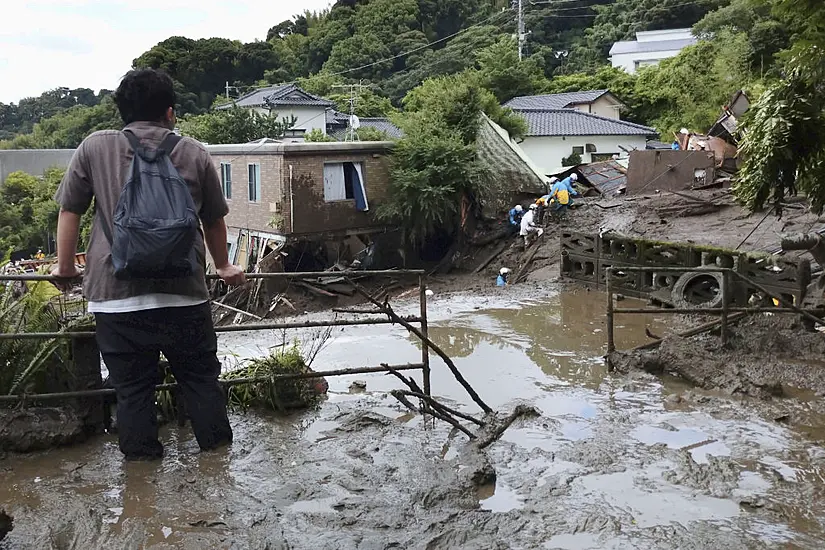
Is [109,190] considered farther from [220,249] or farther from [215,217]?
[220,249]

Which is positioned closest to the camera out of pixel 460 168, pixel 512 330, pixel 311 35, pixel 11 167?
pixel 512 330

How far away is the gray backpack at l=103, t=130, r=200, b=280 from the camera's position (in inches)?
132

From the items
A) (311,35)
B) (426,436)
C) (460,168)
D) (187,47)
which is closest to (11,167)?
(187,47)

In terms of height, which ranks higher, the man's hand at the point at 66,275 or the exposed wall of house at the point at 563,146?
the exposed wall of house at the point at 563,146

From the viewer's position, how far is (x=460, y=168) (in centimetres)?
2170

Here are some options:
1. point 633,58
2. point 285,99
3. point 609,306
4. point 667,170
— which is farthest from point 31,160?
point 609,306

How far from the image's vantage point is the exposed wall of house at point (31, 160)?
45031 mm

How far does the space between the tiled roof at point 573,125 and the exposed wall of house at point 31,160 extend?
27487 mm

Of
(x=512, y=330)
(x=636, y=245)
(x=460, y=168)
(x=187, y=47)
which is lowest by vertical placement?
(x=512, y=330)

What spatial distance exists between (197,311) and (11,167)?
4730 cm

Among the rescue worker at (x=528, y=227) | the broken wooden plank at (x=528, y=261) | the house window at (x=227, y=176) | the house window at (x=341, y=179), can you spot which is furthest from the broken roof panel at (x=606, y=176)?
the house window at (x=227, y=176)

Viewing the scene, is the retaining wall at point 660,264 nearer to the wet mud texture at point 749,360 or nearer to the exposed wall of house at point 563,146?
the wet mud texture at point 749,360

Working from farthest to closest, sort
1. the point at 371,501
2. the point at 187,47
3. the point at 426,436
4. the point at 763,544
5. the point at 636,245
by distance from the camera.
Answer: the point at 187,47 → the point at 636,245 → the point at 426,436 → the point at 371,501 → the point at 763,544

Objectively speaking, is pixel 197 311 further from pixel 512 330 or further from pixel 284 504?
pixel 512 330
